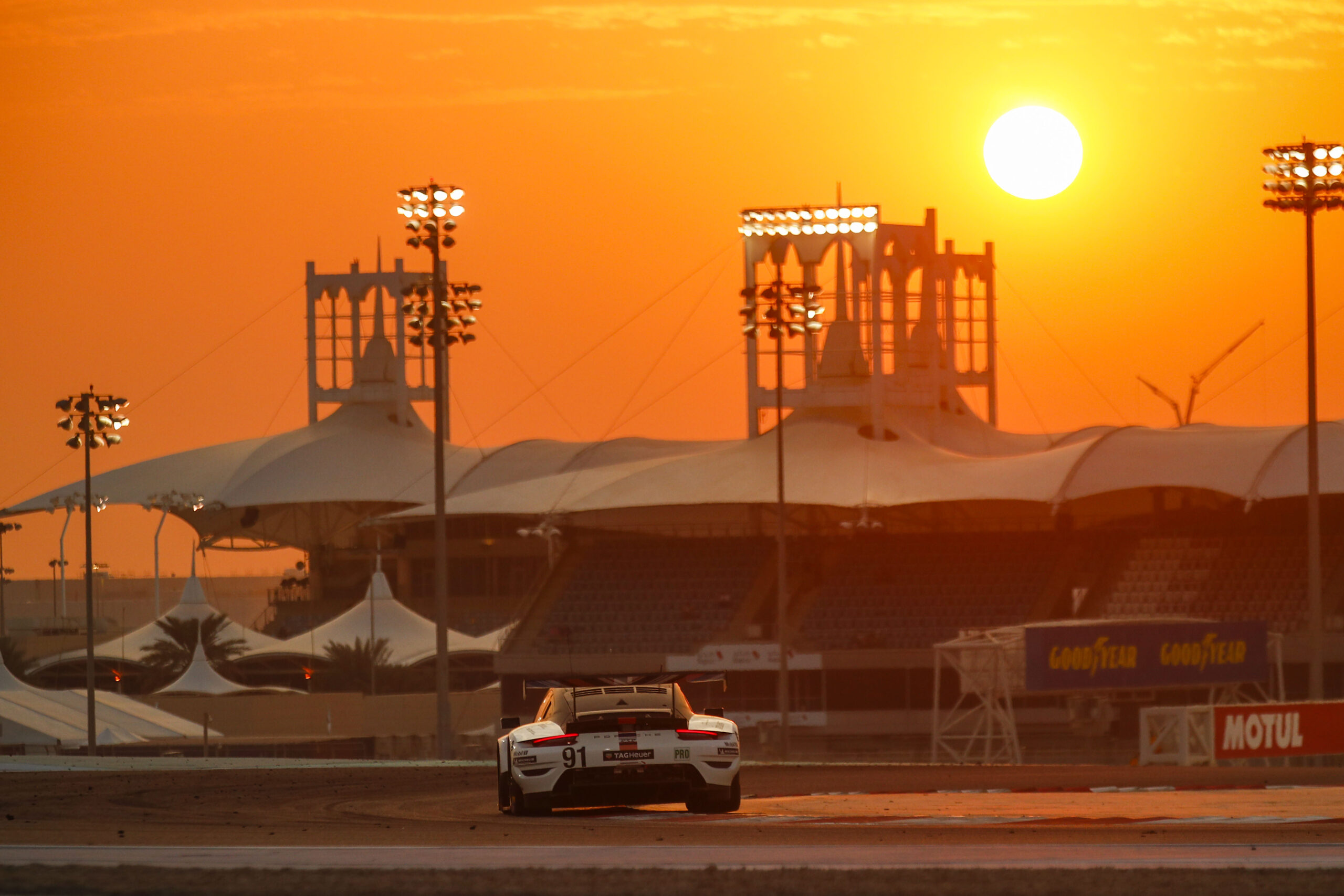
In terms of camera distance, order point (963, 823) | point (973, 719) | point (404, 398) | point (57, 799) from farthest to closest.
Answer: point (404, 398), point (973, 719), point (57, 799), point (963, 823)

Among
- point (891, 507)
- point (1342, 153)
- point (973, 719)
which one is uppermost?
point (1342, 153)

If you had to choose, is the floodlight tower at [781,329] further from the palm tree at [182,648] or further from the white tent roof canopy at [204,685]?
the palm tree at [182,648]

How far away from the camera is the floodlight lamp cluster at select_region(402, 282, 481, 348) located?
158 feet

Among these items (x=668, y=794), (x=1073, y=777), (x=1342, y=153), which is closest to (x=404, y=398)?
(x=1342, y=153)

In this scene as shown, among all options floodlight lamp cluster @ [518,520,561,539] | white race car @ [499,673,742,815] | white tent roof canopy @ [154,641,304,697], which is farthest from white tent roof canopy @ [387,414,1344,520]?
white race car @ [499,673,742,815]

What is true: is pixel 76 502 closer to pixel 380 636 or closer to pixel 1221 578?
pixel 380 636

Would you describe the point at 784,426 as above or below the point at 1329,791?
above

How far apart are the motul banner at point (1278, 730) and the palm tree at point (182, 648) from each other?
190ft

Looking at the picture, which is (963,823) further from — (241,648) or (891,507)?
(241,648)

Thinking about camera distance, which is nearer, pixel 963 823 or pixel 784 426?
pixel 963 823

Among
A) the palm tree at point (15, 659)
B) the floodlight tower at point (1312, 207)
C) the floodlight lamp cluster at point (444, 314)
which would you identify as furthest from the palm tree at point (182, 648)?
the floodlight tower at point (1312, 207)

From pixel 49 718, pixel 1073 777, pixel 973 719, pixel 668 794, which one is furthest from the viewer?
pixel 973 719

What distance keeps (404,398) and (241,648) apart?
2573 centimetres

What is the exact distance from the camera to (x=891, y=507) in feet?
253
